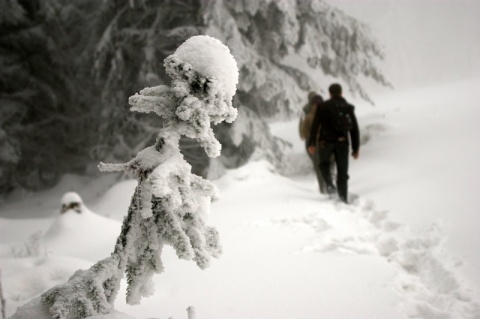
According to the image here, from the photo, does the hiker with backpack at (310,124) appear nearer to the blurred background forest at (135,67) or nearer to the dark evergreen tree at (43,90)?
the blurred background forest at (135,67)

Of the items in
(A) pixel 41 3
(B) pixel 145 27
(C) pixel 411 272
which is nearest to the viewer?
(C) pixel 411 272

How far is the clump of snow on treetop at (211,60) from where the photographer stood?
1.44 metres

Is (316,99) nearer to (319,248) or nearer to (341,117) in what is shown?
(341,117)

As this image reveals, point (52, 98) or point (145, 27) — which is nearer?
point (145, 27)

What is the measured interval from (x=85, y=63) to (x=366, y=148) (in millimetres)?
8011

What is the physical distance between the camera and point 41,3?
32.5 ft

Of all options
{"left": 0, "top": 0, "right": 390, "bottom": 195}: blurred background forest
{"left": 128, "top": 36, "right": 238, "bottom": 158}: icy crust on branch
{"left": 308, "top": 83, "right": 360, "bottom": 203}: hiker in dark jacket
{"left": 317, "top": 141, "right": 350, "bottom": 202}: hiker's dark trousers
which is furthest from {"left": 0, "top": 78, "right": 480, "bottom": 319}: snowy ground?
{"left": 0, "top": 0, "right": 390, "bottom": 195}: blurred background forest

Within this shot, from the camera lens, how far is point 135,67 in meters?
8.31

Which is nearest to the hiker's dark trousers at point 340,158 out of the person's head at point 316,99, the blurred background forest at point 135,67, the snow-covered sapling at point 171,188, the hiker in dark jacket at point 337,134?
the hiker in dark jacket at point 337,134

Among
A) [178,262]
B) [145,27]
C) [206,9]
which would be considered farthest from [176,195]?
[145,27]

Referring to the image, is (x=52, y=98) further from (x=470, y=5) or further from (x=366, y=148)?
(x=470, y=5)

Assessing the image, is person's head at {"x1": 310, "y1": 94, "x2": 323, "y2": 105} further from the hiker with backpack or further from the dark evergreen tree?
the dark evergreen tree

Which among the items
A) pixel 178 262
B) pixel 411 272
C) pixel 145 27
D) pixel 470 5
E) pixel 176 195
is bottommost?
pixel 178 262

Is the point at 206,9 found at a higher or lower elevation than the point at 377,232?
higher
